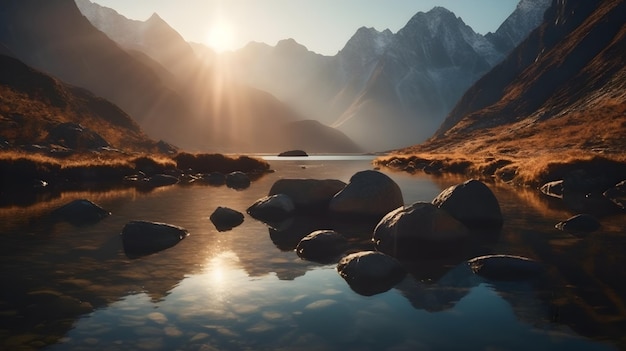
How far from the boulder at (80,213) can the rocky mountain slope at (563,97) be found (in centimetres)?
6156

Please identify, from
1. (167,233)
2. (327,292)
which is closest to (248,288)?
(327,292)

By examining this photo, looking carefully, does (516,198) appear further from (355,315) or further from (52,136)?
(52,136)

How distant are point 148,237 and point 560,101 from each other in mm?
129669

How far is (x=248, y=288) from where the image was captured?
11.5 metres

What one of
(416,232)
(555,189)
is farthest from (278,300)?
(555,189)

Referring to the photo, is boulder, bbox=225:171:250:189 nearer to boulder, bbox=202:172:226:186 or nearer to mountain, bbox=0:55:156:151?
boulder, bbox=202:172:226:186

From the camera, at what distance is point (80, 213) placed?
21844 millimetres

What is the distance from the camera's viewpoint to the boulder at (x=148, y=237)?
51.9 feet

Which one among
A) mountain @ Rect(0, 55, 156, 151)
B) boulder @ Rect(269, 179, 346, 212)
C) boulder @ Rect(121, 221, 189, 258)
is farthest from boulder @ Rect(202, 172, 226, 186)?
mountain @ Rect(0, 55, 156, 151)

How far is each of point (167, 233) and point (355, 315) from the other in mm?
9973

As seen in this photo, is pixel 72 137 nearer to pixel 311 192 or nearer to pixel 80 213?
pixel 80 213

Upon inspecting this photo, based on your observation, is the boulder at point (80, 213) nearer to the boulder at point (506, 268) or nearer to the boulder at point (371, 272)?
the boulder at point (371, 272)

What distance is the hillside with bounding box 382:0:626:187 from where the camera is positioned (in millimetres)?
75688

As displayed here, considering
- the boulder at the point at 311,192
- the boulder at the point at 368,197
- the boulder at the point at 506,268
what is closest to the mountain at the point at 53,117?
Result: the boulder at the point at 311,192
